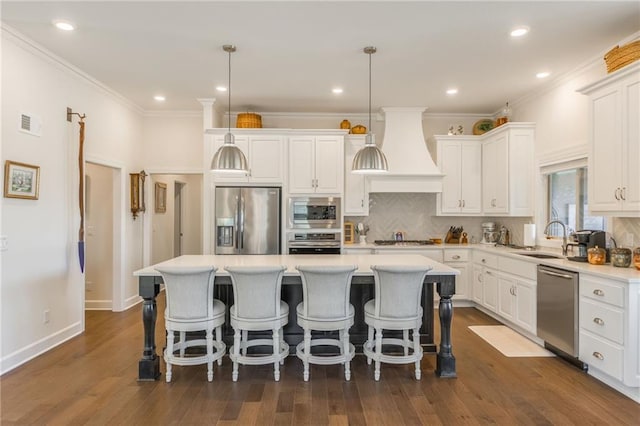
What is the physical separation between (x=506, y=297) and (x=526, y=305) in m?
0.41

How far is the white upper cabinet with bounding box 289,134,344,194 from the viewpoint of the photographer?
5309mm

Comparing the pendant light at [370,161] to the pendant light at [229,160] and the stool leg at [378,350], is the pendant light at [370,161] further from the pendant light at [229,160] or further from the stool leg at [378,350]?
the stool leg at [378,350]

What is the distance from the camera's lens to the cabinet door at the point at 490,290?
4695mm

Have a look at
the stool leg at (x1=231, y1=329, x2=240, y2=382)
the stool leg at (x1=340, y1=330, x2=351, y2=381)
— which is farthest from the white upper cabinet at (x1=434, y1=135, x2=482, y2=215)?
the stool leg at (x1=231, y1=329, x2=240, y2=382)

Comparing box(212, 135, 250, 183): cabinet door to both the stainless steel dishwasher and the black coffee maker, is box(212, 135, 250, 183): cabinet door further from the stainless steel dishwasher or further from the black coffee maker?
the black coffee maker

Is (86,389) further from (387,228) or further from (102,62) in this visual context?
(387,228)

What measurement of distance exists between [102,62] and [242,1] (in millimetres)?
2038

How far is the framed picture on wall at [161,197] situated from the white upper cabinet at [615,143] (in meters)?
5.89

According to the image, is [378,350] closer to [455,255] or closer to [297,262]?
[297,262]

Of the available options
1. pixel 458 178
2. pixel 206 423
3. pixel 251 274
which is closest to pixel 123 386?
pixel 206 423

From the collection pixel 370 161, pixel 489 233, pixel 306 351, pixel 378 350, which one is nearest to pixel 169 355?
pixel 306 351

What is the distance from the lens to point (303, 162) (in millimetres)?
5320

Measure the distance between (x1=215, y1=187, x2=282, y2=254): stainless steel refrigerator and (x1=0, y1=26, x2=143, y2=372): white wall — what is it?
1.59 metres

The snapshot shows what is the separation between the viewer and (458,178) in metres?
5.64
